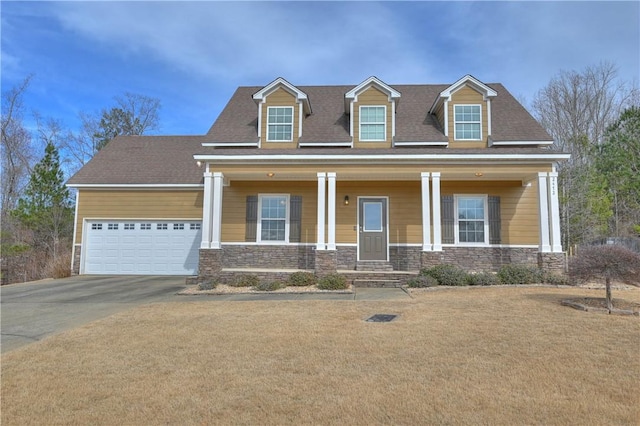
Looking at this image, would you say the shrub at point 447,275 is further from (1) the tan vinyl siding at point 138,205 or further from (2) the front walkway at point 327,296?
(1) the tan vinyl siding at point 138,205

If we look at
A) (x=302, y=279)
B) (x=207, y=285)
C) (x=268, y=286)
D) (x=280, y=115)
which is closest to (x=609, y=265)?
(x=302, y=279)

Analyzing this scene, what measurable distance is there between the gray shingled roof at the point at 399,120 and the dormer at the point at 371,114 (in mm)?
393

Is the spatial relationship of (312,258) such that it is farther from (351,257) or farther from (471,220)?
(471,220)

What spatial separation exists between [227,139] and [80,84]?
11.1 metres

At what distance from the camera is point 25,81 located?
79.5 feet

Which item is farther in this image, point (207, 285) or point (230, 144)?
point (230, 144)

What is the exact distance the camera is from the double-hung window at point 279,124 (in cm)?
1266

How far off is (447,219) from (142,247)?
11.6 meters

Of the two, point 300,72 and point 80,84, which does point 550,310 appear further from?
point 80,84

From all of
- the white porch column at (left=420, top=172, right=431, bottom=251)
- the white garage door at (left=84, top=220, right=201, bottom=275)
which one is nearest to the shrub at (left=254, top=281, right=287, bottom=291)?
the white porch column at (left=420, top=172, right=431, bottom=251)

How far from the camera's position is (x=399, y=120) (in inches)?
518

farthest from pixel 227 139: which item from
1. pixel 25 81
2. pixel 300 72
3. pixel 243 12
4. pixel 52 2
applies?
pixel 25 81

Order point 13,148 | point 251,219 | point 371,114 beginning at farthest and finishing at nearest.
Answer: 1. point 13,148
2. point 251,219
3. point 371,114

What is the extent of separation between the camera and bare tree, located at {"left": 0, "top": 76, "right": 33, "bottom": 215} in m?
23.6
